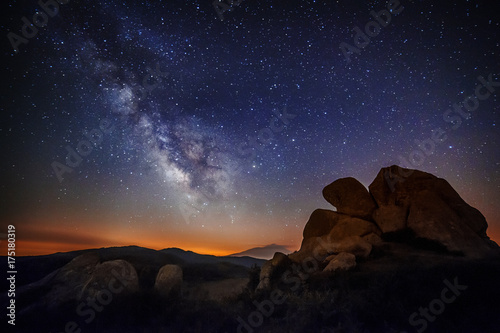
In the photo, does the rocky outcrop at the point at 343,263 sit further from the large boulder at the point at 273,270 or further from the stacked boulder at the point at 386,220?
the large boulder at the point at 273,270

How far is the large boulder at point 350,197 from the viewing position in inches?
726

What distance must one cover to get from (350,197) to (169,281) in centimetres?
1525

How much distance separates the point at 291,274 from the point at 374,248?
5.54 meters

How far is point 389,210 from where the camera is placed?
55.1 ft

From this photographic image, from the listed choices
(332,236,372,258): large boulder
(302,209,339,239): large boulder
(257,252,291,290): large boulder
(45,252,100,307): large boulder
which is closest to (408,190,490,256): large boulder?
(332,236,372,258): large boulder

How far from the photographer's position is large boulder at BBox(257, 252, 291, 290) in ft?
48.6

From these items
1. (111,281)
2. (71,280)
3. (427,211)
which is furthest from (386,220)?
(71,280)

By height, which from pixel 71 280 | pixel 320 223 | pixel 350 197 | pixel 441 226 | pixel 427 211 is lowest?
pixel 71 280

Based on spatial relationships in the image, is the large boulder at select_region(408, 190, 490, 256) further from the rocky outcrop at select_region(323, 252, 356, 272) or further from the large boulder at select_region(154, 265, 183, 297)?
the large boulder at select_region(154, 265, 183, 297)

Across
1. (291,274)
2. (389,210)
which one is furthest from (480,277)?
(291,274)

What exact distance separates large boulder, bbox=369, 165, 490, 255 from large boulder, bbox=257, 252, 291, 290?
23.7ft

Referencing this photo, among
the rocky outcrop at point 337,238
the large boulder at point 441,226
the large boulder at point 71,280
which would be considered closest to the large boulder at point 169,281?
the large boulder at point 71,280

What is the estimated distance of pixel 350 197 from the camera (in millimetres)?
19438

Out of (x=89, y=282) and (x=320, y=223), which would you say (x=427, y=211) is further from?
(x=89, y=282)
